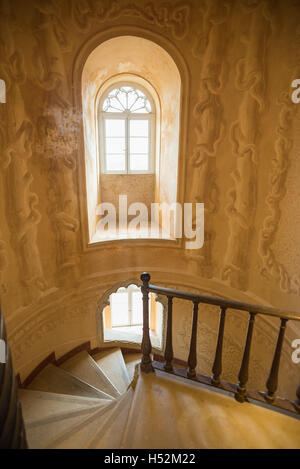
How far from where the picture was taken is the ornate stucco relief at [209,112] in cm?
262

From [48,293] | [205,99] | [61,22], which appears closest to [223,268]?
[205,99]

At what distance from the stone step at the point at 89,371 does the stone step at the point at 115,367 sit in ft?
0.56

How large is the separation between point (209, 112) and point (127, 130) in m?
1.71

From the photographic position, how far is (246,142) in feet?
9.50

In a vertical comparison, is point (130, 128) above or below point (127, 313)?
above

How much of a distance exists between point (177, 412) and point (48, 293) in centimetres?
248

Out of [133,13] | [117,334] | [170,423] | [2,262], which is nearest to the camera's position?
[170,423]

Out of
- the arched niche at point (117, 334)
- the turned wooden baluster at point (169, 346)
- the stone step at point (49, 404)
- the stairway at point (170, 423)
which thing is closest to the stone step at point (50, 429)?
the stairway at point (170, 423)

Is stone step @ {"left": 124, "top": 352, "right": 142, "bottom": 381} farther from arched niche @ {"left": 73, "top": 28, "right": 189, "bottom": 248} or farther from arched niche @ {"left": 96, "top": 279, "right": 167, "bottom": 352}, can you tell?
arched niche @ {"left": 73, "top": 28, "right": 189, "bottom": 248}

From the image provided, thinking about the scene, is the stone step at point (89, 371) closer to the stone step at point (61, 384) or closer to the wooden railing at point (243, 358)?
the stone step at point (61, 384)

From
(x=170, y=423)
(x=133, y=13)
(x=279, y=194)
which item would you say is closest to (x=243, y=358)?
(x=170, y=423)

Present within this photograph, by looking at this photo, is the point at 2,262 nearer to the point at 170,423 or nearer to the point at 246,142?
the point at 170,423

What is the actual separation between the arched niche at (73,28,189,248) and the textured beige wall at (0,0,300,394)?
4cm

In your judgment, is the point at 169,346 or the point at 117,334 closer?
the point at 169,346
